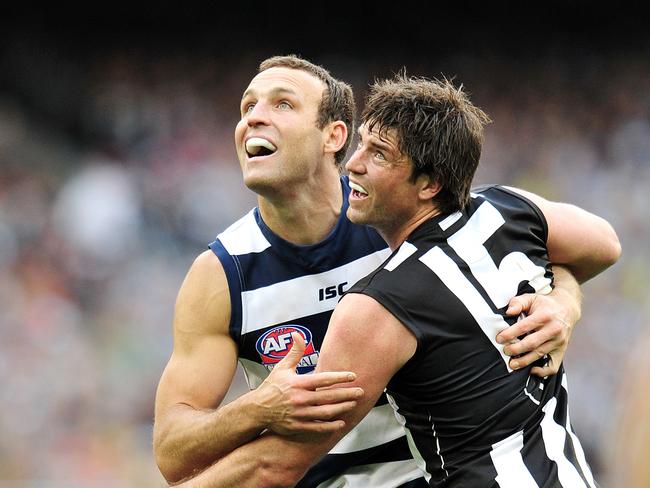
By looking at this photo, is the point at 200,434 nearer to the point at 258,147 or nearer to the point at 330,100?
the point at 258,147

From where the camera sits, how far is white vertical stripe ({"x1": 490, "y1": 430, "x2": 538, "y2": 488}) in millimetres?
3168

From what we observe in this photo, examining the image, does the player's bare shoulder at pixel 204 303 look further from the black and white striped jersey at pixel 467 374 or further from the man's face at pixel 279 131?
the black and white striped jersey at pixel 467 374

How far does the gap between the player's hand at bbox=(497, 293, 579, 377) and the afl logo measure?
40.4 inches

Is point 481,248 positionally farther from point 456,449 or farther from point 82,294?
point 82,294

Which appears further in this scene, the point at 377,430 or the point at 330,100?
the point at 330,100

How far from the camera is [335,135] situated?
4285 millimetres

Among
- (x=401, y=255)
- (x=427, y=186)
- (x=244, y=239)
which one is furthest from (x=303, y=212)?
(x=401, y=255)

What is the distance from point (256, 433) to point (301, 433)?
0.23 metres

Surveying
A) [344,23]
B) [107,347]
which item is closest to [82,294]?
[107,347]

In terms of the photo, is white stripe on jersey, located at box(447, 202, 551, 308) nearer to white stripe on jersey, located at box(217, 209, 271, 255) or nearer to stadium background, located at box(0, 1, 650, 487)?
white stripe on jersey, located at box(217, 209, 271, 255)

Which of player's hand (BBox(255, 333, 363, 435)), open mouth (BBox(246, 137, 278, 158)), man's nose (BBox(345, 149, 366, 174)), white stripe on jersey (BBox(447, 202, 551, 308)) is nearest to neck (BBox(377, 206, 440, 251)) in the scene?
white stripe on jersey (BBox(447, 202, 551, 308))

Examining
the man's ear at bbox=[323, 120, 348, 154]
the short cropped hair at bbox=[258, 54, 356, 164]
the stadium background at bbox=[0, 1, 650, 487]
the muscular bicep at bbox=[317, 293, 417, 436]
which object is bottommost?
the muscular bicep at bbox=[317, 293, 417, 436]

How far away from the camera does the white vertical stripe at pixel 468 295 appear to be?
317 cm

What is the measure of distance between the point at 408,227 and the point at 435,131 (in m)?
0.36
